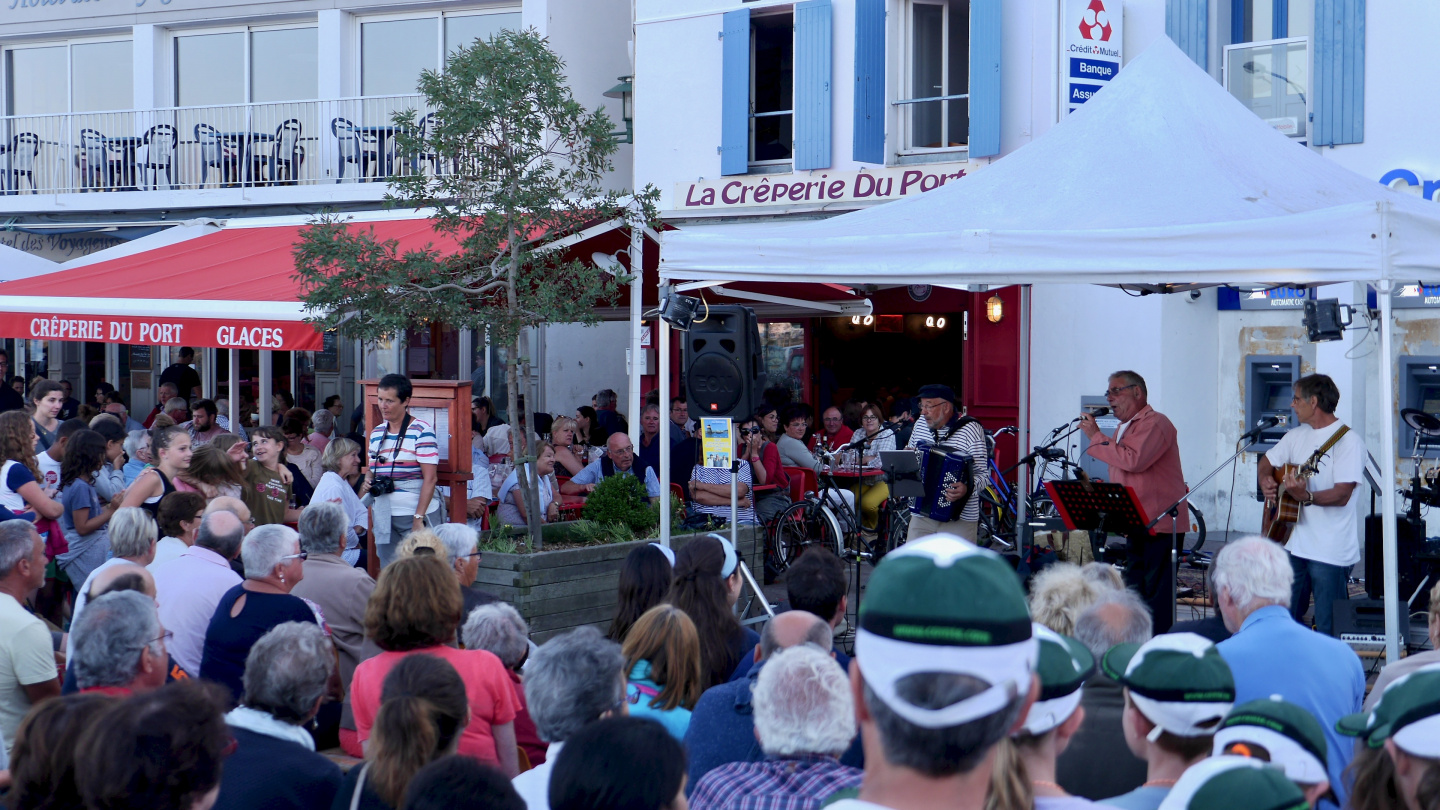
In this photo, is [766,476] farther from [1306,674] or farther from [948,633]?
[948,633]

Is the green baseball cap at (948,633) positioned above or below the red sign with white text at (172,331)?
below

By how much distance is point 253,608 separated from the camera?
13.8ft

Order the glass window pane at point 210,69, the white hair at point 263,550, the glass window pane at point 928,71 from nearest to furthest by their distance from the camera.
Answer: the white hair at point 263,550
the glass window pane at point 928,71
the glass window pane at point 210,69

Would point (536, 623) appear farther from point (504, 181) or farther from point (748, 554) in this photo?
point (504, 181)

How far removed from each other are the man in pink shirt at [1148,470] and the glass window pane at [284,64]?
12232 mm

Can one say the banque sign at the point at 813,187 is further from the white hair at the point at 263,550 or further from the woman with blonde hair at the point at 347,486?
the white hair at the point at 263,550

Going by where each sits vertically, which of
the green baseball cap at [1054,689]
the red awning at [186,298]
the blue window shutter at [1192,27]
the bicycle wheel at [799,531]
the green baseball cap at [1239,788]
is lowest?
the bicycle wheel at [799,531]

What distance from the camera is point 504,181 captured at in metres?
8.16

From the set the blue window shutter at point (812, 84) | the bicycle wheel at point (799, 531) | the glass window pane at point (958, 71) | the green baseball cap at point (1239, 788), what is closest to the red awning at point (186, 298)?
the bicycle wheel at point (799, 531)

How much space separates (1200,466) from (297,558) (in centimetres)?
939

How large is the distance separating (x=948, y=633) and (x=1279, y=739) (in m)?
0.96

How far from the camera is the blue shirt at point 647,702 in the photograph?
3.49 m

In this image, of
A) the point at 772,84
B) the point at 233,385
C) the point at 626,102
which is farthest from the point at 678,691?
the point at 626,102

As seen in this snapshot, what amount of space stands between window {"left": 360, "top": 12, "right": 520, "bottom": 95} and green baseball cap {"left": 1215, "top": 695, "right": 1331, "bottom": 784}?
1483 cm
